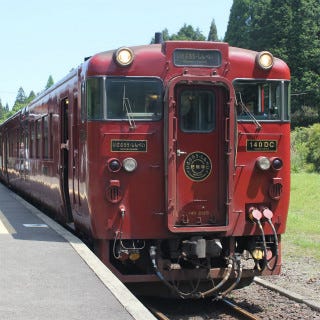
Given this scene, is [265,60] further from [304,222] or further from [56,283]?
[304,222]

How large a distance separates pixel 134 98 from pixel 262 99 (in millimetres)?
1765

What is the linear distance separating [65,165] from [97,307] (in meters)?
5.00

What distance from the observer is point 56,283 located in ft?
23.2

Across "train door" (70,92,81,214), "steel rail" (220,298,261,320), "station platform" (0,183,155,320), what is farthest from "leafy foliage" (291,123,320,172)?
"train door" (70,92,81,214)

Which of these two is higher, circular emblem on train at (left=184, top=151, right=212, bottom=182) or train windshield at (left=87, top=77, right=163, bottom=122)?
train windshield at (left=87, top=77, right=163, bottom=122)

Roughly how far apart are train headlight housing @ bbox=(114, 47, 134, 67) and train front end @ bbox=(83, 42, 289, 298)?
0.01 meters

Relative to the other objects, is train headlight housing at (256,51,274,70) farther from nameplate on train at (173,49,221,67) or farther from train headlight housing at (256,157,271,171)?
train headlight housing at (256,157,271,171)

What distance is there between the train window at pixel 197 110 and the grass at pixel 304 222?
4962 millimetres

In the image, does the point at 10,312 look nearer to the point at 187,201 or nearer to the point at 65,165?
the point at 187,201

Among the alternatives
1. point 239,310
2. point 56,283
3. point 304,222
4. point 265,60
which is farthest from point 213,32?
point 56,283

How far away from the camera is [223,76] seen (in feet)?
28.0

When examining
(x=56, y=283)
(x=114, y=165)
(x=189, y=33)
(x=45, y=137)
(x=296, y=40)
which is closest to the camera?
(x=56, y=283)

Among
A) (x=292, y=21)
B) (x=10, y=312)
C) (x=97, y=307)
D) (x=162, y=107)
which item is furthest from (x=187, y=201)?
(x=292, y=21)

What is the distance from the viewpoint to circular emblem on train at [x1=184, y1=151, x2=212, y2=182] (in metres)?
8.42
